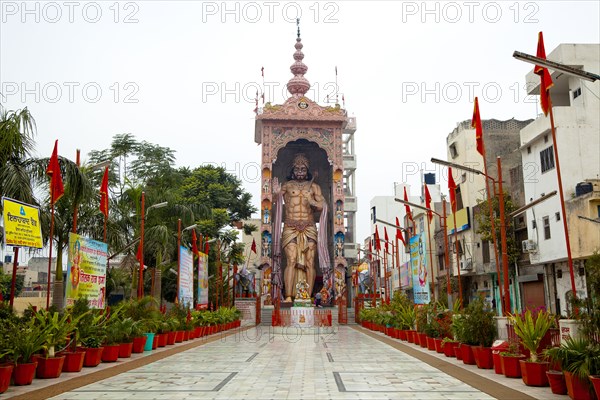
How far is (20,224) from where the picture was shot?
11242mm

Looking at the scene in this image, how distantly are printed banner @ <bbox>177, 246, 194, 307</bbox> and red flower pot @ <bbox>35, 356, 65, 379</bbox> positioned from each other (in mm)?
9701

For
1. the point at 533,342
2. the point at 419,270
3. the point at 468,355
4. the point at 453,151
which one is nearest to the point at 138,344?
the point at 419,270

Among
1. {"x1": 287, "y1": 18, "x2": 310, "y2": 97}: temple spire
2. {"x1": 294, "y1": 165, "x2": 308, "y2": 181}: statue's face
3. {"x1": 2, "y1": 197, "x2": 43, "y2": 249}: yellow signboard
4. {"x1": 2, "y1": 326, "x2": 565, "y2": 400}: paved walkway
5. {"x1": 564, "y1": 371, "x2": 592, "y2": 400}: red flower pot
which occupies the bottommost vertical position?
{"x1": 2, "y1": 326, "x2": 565, "y2": 400}: paved walkway

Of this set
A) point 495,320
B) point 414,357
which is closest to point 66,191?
point 414,357

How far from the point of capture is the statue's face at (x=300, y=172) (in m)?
Answer: 41.8

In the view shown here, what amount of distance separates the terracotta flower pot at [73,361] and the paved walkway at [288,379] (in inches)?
20.4

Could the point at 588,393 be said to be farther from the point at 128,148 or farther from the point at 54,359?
the point at 128,148

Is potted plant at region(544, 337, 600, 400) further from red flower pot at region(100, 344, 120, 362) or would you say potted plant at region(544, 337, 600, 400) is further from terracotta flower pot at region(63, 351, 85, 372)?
red flower pot at region(100, 344, 120, 362)

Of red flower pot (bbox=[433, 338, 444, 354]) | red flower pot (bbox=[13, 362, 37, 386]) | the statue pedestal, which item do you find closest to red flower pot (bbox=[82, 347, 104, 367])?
red flower pot (bbox=[13, 362, 37, 386])

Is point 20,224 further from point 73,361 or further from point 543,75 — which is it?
point 543,75

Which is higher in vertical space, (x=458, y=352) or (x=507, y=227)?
(x=507, y=227)

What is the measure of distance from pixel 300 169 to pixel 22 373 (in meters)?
32.5

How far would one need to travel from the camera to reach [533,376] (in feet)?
32.1

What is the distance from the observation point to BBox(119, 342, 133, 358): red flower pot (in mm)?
14739
